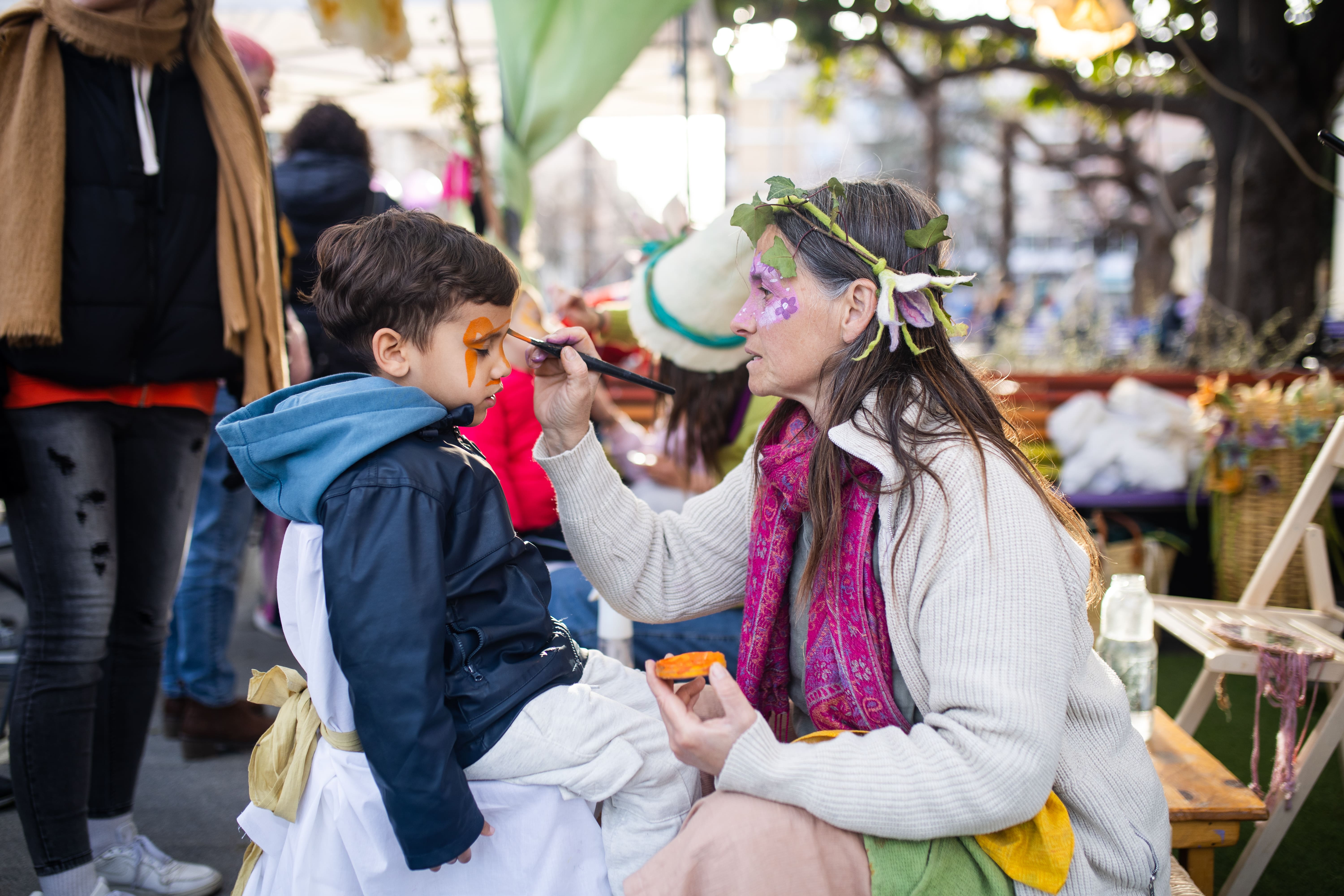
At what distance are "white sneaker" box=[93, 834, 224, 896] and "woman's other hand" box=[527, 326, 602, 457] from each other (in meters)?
1.35

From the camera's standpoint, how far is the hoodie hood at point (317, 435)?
123 cm

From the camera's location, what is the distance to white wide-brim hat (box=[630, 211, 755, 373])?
245 cm

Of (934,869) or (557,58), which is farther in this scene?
(557,58)

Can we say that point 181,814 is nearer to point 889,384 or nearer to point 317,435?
point 317,435

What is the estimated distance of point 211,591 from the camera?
2936mm

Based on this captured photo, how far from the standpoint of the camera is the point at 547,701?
1290 millimetres

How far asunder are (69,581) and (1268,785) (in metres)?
3.08

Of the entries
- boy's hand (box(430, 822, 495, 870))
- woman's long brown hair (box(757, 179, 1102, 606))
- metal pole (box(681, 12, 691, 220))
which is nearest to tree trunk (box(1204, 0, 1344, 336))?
metal pole (box(681, 12, 691, 220))

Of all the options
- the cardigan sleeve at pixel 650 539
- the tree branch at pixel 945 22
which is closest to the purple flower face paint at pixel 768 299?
the cardigan sleeve at pixel 650 539

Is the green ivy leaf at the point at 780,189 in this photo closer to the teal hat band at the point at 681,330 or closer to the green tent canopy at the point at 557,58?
the teal hat band at the point at 681,330

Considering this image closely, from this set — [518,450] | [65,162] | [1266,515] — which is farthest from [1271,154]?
[65,162]

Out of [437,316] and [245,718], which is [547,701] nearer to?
[437,316]

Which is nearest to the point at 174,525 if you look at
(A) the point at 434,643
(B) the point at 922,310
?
(A) the point at 434,643

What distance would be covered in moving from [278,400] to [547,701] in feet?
1.92
